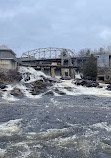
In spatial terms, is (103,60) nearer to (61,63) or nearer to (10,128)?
(61,63)

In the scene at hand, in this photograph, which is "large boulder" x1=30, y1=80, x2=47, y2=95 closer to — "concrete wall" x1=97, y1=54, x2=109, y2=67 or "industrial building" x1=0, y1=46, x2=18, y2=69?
"industrial building" x1=0, y1=46, x2=18, y2=69

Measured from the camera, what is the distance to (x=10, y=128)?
797cm

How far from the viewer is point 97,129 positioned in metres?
8.06

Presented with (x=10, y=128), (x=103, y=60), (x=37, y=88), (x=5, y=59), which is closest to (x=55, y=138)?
(x=10, y=128)

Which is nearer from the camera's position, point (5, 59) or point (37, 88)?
point (37, 88)

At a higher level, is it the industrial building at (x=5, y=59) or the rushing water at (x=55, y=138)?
the industrial building at (x=5, y=59)

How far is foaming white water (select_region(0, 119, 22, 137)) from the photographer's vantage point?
732cm

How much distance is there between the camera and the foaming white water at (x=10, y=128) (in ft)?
24.0

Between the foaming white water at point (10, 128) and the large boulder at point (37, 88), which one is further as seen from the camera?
the large boulder at point (37, 88)

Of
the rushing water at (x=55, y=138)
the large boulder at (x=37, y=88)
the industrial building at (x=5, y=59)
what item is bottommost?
the rushing water at (x=55, y=138)

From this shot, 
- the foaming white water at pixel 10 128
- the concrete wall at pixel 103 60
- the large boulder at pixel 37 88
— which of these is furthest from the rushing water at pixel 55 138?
the concrete wall at pixel 103 60

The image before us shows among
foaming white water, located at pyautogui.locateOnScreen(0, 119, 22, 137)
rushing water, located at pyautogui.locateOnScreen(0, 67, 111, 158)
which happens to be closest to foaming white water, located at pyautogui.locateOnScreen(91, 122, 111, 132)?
rushing water, located at pyautogui.locateOnScreen(0, 67, 111, 158)

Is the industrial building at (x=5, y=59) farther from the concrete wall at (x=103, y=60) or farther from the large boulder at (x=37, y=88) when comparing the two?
the concrete wall at (x=103, y=60)

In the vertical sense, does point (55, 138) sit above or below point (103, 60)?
below
